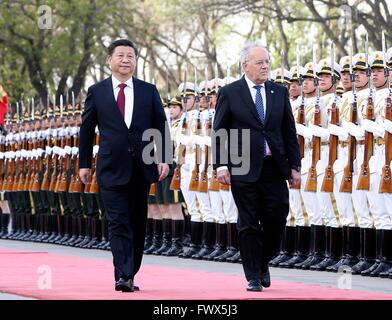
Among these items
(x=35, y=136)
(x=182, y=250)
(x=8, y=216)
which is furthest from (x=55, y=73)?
(x=182, y=250)

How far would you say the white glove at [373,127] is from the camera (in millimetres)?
14422

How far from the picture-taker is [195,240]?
18578mm

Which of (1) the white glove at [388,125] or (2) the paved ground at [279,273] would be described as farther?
(1) the white glove at [388,125]

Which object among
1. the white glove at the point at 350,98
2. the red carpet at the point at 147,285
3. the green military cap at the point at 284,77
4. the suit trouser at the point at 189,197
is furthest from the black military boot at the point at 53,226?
the white glove at the point at 350,98

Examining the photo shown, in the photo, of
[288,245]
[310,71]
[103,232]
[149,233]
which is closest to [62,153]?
[103,232]

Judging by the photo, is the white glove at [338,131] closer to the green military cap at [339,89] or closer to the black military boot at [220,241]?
the green military cap at [339,89]

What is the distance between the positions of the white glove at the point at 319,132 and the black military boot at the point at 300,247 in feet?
3.79

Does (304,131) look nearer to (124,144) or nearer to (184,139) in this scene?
(184,139)

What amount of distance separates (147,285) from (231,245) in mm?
4875

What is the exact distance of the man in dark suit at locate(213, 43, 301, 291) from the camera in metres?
12.1

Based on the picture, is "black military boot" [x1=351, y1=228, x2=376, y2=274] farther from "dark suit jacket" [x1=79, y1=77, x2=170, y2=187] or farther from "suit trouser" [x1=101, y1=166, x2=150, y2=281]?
"suit trouser" [x1=101, y1=166, x2=150, y2=281]
